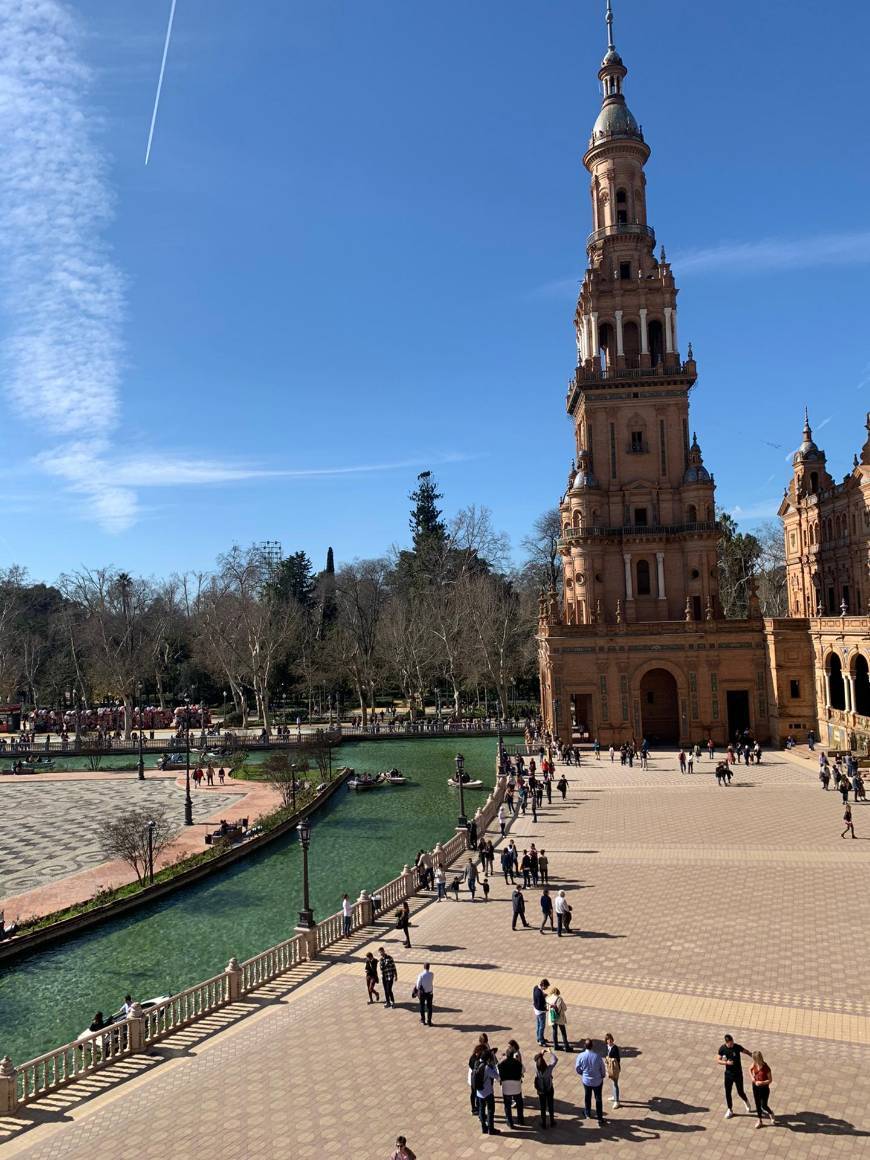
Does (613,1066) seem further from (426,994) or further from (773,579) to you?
(773,579)

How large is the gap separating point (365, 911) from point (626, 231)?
4775 centimetres

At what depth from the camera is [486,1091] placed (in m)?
11.2

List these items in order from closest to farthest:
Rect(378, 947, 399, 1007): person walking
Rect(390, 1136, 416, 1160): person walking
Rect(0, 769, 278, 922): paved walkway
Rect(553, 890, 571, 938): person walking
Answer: Rect(390, 1136, 416, 1160): person walking → Rect(378, 947, 399, 1007): person walking → Rect(553, 890, 571, 938): person walking → Rect(0, 769, 278, 922): paved walkway

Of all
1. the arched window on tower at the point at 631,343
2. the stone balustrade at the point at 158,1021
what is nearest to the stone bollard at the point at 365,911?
the stone balustrade at the point at 158,1021

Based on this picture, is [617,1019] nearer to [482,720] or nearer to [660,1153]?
[660,1153]

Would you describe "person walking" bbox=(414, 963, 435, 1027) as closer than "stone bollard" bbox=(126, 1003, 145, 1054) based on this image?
No

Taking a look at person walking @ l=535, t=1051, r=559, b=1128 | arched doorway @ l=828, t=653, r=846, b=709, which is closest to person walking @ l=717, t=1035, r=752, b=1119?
person walking @ l=535, t=1051, r=559, b=1128

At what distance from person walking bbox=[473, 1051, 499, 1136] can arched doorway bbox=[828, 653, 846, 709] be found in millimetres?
40215

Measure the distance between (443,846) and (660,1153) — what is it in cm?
1582

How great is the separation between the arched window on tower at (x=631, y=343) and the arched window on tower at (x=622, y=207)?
7.27 metres

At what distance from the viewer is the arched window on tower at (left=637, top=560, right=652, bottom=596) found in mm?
52625

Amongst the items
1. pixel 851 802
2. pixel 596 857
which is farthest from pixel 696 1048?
pixel 851 802

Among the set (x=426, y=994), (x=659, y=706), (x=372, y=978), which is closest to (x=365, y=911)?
(x=372, y=978)

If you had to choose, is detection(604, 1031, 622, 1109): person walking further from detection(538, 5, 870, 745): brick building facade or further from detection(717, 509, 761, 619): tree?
detection(717, 509, 761, 619): tree
